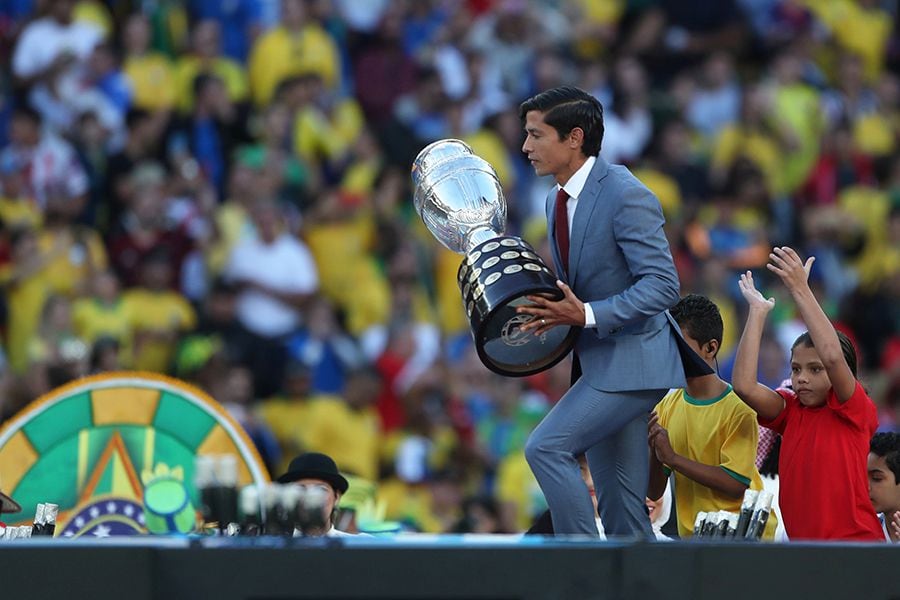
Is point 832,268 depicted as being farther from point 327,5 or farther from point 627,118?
point 327,5

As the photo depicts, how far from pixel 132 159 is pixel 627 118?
13.6 feet

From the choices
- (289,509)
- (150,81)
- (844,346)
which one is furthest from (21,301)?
(289,509)

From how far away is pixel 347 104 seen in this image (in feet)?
44.4

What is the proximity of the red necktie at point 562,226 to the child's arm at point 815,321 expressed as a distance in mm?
699

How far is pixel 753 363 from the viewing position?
617 centimetres

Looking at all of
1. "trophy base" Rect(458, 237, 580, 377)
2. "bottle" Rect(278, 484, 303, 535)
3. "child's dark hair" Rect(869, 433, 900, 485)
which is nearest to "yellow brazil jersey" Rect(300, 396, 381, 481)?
"child's dark hair" Rect(869, 433, 900, 485)

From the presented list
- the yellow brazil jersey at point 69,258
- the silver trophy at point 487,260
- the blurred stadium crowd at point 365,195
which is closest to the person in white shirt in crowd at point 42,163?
the blurred stadium crowd at point 365,195

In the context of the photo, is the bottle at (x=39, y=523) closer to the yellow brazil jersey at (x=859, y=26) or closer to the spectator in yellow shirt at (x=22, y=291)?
the spectator in yellow shirt at (x=22, y=291)

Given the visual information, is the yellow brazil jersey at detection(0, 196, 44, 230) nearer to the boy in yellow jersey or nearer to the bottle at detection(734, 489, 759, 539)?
the boy in yellow jersey

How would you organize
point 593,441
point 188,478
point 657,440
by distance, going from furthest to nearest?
point 188,478 → point 657,440 → point 593,441

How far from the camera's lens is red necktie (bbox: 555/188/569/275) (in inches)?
245

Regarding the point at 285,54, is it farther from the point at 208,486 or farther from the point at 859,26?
the point at 208,486

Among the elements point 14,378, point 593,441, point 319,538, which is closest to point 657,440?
point 593,441

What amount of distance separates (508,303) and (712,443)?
1211 millimetres
